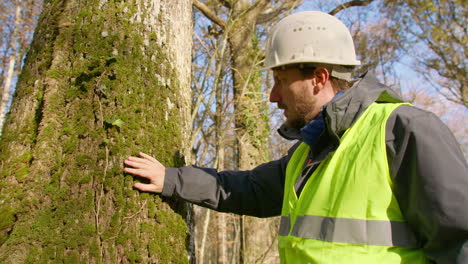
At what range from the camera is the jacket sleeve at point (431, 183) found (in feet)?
4.55

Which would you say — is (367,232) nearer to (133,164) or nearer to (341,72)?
(341,72)

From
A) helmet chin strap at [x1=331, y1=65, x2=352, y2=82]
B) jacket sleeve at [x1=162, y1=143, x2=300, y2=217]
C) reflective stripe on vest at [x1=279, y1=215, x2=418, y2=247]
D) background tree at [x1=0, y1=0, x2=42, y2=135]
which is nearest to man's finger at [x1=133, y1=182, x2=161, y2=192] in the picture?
jacket sleeve at [x1=162, y1=143, x2=300, y2=217]

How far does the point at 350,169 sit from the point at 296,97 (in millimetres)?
612

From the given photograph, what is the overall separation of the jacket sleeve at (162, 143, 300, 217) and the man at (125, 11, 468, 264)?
12cm

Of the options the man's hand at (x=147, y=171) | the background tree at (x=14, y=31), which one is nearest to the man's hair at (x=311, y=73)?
the man's hand at (x=147, y=171)

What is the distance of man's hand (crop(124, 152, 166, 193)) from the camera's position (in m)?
2.02

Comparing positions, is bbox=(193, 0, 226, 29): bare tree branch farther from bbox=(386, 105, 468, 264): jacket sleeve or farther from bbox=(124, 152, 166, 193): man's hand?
bbox=(386, 105, 468, 264): jacket sleeve

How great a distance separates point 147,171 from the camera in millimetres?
2037

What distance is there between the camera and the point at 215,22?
7539 mm

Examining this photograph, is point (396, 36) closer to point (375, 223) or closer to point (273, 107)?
point (273, 107)

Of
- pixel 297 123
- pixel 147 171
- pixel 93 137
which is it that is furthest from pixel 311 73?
pixel 93 137

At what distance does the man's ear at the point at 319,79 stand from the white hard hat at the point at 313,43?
61 mm

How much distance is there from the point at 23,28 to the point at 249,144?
12.5 metres

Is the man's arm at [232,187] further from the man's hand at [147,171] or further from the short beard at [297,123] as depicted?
the short beard at [297,123]
